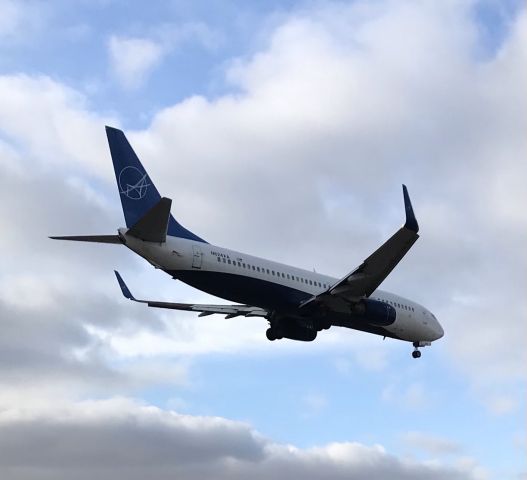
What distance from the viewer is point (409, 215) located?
36656mm

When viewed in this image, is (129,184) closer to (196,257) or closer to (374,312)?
(196,257)

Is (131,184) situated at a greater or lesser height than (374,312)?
greater

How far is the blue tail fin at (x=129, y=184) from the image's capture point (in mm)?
41344

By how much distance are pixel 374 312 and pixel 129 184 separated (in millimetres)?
13573

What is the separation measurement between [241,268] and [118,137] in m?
8.70

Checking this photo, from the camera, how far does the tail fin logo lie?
136 ft

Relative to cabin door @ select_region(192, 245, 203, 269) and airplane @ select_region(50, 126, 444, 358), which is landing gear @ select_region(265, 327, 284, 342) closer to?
airplane @ select_region(50, 126, 444, 358)

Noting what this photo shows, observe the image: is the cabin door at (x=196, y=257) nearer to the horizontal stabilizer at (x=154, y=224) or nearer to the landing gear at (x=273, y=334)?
the horizontal stabilizer at (x=154, y=224)

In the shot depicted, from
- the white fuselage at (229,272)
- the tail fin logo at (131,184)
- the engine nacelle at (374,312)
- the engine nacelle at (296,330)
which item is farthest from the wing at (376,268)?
the tail fin logo at (131,184)

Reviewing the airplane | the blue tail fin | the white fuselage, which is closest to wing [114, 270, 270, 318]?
the airplane

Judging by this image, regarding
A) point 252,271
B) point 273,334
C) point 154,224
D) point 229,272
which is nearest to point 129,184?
point 154,224

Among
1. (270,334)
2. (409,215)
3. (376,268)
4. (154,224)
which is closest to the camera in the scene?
(409,215)

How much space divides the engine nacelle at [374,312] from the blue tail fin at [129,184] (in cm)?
916

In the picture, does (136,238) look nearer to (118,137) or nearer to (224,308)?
(118,137)
